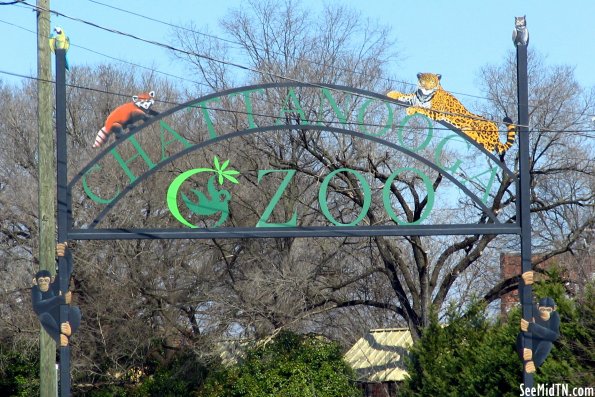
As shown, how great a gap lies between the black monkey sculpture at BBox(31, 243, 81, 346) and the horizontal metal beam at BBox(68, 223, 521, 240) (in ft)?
2.06

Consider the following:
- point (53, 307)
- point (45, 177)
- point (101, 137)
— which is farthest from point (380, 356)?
point (53, 307)

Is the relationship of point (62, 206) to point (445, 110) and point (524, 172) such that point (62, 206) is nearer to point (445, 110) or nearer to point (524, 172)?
point (445, 110)

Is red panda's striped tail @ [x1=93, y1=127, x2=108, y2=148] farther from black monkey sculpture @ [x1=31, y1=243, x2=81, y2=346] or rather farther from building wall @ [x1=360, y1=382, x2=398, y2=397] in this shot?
building wall @ [x1=360, y1=382, x2=398, y2=397]

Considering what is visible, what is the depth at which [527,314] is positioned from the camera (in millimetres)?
13844

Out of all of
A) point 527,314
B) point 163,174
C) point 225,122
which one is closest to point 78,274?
point 163,174

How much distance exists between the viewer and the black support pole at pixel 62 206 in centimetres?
1363

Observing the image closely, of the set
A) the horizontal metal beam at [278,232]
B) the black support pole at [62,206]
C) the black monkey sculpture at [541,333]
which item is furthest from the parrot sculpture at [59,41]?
the black monkey sculpture at [541,333]

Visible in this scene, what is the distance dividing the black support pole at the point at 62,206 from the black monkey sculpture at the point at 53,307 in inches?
2.6

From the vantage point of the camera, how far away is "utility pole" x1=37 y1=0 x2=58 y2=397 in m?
15.4

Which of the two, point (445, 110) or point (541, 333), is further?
point (445, 110)

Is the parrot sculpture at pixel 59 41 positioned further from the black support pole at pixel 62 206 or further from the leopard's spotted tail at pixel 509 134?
the leopard's spotted tail at pixel 509 134

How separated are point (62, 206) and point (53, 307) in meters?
1.36

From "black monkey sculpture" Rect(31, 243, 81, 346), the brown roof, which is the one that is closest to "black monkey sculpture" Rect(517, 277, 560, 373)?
"black monkey sculpture" Rect(31, 243, 81, 346)

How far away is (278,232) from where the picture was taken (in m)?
14.2
